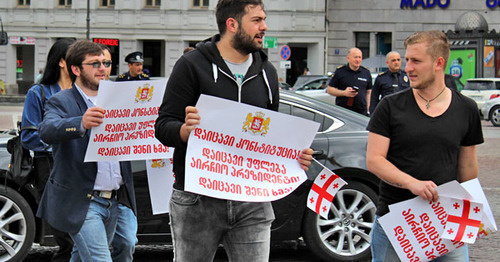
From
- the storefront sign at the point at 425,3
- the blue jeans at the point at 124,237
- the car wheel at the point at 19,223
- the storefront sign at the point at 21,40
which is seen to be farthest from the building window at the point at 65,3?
the blue jeans at the point at 124,237

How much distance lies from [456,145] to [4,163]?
4086 mm

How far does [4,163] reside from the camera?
6797 millimetres

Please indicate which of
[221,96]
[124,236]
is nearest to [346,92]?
[124,236]

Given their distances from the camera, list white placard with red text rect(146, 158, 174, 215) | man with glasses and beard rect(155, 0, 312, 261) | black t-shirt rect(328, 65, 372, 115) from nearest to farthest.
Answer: man with glasses and beard rect(155, 0, 312, 261)
white placard with red text rect(146, 158, 174, 215)
black t-shirt rect(328, 65, 372, 115)

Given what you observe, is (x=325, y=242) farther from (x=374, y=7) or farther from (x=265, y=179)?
(x=374, y=7)

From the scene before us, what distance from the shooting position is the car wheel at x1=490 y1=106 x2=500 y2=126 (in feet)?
89.1

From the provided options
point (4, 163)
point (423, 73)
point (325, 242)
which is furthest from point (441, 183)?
point (4, 163)

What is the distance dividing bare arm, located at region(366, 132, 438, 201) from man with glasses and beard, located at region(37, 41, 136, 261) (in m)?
1.44

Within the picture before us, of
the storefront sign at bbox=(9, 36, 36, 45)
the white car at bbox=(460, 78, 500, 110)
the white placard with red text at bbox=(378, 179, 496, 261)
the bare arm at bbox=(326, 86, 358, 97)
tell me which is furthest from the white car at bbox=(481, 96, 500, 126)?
the storefront sign at bbox=(9, 36, 36, 45)

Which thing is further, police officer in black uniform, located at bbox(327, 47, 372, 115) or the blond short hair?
police officer in black uniform, located at bbox(327, 47, 372, 115)

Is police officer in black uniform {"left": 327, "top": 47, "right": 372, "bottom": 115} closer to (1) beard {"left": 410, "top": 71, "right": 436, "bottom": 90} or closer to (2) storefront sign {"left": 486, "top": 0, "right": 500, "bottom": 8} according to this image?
(1) beard {"left": 410, "top": 71, "right": 436, "bottom": 90}

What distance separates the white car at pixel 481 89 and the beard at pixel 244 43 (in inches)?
1079

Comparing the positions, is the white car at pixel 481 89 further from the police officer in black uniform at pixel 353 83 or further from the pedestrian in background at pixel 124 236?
the pedestrian in background at pixel 124 236

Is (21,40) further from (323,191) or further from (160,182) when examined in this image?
(323,191)
